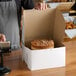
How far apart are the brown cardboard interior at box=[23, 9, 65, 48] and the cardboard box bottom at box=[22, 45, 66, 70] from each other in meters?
0.15

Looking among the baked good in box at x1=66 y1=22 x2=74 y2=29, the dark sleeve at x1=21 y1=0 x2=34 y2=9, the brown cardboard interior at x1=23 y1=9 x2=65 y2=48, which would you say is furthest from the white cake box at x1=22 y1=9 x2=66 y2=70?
the baked good in box at x1=66 y1=22 x2=74 y2=29

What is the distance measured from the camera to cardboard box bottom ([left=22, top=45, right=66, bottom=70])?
121cm

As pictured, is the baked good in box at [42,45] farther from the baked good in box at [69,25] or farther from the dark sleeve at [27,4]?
A: the baked good in box at [69,25]

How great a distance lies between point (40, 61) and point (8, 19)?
1274mm

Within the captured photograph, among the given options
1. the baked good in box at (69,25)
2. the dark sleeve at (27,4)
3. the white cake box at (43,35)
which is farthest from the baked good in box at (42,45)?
the baked good in box at (69,25)

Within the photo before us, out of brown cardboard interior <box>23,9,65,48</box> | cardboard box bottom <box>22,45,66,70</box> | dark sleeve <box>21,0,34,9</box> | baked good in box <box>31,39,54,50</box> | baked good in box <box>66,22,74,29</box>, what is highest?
dark sleeve <box>21,0,34,9</box>

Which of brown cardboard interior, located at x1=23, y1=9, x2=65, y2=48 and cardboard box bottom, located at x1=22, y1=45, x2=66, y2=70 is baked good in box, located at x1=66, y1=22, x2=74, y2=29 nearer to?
brown cardboard interior, located at x1=23, y1=9, x2=65, y2=48


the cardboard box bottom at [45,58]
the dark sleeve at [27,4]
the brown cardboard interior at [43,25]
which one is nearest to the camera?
the cardboard box bottom at [45,58]

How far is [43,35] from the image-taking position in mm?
1488

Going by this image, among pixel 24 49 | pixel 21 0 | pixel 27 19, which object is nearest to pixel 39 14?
pixel 27 19

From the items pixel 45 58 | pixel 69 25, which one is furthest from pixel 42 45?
pixel 69 25

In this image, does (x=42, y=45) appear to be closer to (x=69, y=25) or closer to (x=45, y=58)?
(x=45, y=58)

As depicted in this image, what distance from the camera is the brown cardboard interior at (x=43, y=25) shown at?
1.38m

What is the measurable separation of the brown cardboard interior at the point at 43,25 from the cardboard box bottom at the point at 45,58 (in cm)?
15
